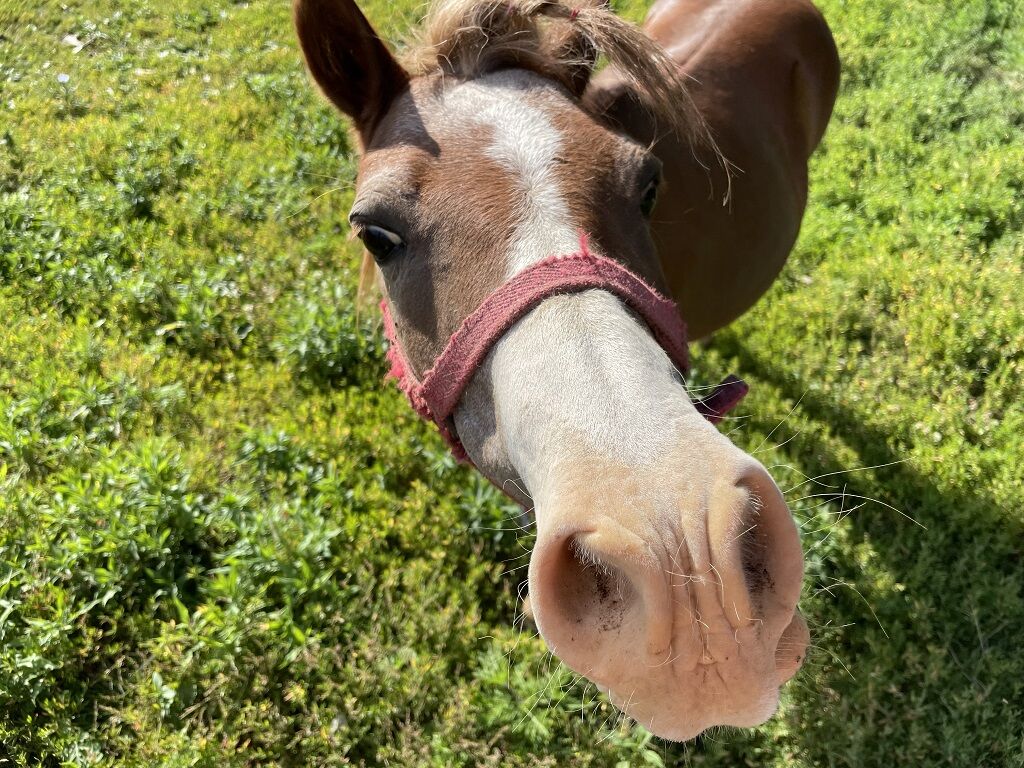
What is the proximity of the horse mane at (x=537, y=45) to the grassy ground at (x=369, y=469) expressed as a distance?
1255 mm

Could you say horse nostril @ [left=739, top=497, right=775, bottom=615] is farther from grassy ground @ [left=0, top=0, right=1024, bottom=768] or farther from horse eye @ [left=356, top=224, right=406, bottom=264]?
horse eye @ [left=356, top=224, right=406, bottom=264]

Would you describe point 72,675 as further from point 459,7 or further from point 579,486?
point 459,7

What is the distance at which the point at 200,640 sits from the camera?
269 centimetres

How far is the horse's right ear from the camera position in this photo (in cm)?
181

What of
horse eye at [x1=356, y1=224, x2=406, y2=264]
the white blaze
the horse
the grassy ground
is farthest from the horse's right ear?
the grassy ground

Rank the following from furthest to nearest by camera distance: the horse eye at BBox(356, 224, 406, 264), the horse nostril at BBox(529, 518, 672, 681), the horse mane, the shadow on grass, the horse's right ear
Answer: the shadow on grass, the horse mane, the horse's right ear, the horse eye at BBox(356, 224, 406, 264), the horse nostril at BBox(529, 518, 672, 681)

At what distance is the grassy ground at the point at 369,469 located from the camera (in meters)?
2.58

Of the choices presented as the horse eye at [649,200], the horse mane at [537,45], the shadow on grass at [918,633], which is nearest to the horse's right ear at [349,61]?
the horse mane at [537,45]

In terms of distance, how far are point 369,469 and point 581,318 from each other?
7.53 feet

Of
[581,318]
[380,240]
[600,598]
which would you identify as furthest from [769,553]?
[380,240]

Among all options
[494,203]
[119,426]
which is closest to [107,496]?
[119,426]

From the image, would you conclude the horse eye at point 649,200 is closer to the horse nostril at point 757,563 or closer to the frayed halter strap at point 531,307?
the frayed halter strap at point 531,307

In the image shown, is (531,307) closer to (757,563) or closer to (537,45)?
(757,563)

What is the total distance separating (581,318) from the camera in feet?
4.41
